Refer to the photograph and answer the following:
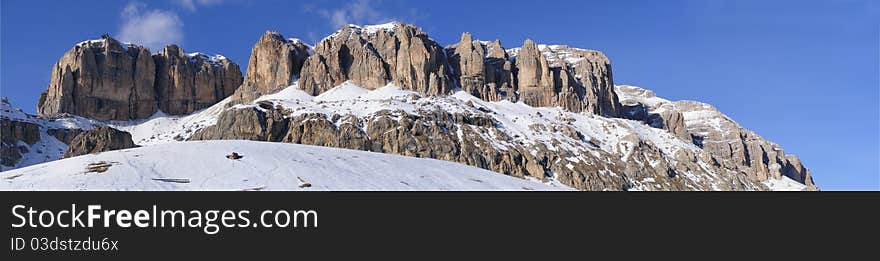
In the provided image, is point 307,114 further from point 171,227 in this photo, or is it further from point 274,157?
point 171,227

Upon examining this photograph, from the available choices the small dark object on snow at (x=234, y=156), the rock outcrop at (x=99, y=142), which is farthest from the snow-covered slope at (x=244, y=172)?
the rock outcrop at (x=99, y=142)

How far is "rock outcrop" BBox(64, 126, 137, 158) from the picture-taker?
135m

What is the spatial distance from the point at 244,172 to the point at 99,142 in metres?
123

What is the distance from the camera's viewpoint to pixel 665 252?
16859mm

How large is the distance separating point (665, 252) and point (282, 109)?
171014 mm

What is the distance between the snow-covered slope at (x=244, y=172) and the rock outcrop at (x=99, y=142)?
11245 centimetres

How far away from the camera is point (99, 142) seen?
138 meters

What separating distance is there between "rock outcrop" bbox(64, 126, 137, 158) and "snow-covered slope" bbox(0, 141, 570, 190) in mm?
112447

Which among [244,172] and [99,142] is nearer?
[244,172]

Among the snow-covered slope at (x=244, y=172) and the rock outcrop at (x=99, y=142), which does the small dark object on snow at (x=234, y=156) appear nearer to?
the snow-covered slope at (x=244, y=172)

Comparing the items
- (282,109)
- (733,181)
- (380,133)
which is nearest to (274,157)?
(380,133)

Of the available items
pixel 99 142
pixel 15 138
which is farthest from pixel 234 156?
pixel 15 138

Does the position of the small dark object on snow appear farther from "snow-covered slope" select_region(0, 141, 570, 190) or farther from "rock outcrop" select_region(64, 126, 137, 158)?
"rock outcrop" select_region(64, 126, 137, 158)

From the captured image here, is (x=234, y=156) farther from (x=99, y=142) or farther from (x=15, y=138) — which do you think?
(x=15, y=138)
